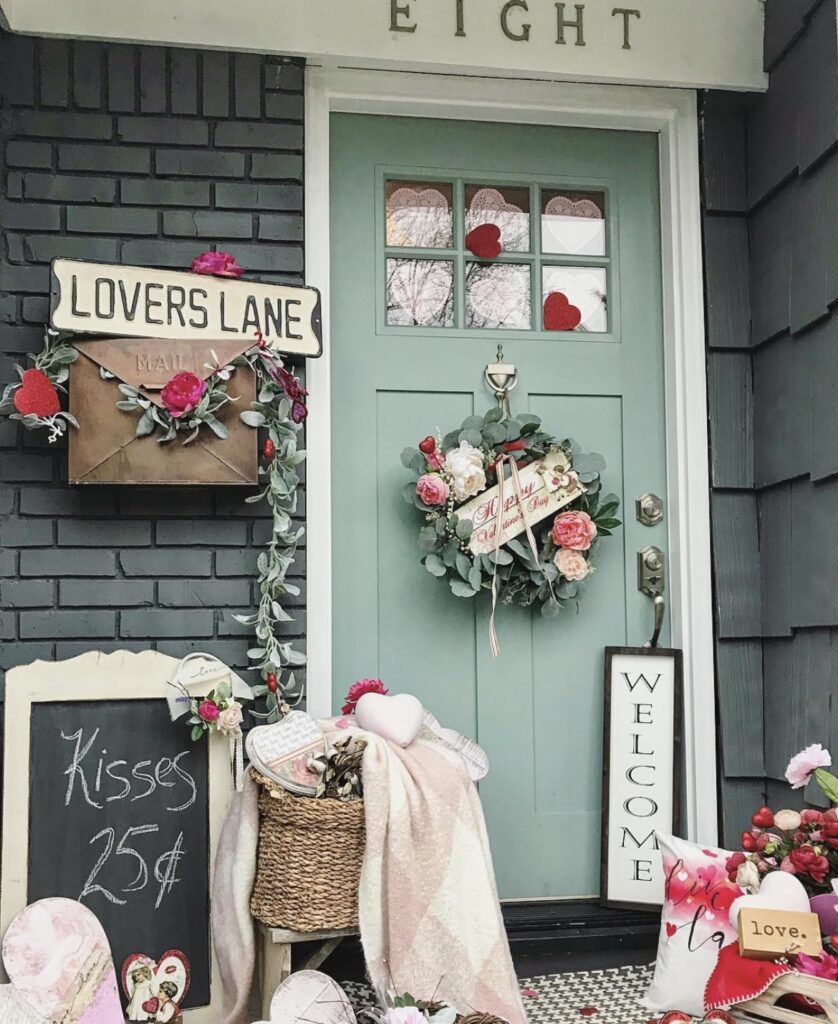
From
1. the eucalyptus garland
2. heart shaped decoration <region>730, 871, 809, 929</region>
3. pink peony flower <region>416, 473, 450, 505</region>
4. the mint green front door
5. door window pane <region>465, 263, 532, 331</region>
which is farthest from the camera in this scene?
door window pane <region>465, 263, 532, 331</region>

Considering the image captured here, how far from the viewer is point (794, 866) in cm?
192

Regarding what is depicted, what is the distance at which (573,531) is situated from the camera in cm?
266

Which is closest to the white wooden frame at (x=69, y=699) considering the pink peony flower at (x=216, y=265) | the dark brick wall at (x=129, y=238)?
the dark brick wall at (x=129, y=238)

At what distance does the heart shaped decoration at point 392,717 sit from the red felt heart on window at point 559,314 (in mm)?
1142

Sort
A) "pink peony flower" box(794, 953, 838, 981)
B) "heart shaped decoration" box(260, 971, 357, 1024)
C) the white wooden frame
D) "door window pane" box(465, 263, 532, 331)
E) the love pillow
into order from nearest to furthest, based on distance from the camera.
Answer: "pink peony flower" box(794, 953, 838, 981) → "heart shaped decoration" box(260, 971, 357, 1024) → the love pillow → the white wooden frame → "door window pane" box(465, 263, 532, 331)

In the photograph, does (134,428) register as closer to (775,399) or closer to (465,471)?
(465,471)

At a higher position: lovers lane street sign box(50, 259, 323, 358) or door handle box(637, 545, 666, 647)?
lovers lane street sign box(50, 259, 323, 358)

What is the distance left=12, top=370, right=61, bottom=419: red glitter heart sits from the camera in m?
2.33

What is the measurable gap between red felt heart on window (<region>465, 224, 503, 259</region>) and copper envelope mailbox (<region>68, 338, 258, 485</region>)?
0.74 m

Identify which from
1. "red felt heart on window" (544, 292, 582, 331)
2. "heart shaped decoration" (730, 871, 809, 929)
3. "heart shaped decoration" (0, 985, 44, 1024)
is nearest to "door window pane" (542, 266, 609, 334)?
"red felt heart on window" (544, 292, 582, 331)

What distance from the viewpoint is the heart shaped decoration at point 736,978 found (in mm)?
1752

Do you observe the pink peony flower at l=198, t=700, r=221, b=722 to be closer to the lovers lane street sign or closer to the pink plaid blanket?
the pink plaid blanket

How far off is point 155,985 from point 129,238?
1.68m

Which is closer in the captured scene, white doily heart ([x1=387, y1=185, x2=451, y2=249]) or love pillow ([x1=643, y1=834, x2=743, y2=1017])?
love pillow ([x1=643, y1=834, x2=743, y2=1017])
